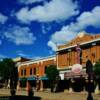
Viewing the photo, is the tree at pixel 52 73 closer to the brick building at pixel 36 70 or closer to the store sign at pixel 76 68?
the store sign at pixel 76 68

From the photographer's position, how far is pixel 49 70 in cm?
6353

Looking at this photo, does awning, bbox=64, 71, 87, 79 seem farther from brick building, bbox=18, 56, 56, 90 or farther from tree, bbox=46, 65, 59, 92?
brick building, bbox=18, 56, 56, 90

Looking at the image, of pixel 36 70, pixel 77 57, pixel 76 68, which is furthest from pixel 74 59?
pixel 36 70

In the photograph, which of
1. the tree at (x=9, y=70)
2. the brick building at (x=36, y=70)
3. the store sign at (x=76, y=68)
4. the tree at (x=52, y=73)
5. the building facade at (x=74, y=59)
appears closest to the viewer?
the tree at (x=9, y=70)

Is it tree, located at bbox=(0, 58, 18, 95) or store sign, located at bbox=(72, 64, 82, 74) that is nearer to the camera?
tree, located at bbox=(0, 58, 18, 95)

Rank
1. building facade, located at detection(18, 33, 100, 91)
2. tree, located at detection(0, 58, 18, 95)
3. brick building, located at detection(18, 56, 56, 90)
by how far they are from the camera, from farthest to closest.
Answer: brick building, located at detection(18, 56, 56, 90) < building facade, located at detection(18, 33, 100, 91) < tree, located at detection(0, 58, 18, 95)

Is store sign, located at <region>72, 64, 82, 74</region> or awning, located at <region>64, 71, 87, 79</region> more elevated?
store sign, located at <region>72, 64, 82, 74</region>

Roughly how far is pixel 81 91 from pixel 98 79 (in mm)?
7177

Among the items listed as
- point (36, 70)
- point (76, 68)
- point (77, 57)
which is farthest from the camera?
point (36, 70)

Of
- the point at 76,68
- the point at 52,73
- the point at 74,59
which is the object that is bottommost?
the point at 52,73

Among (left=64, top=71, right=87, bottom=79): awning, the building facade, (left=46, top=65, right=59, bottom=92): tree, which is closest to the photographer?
(left=64, top=71, right=87, bottom=79): awning

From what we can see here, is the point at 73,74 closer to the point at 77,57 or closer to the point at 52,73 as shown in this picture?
the point at 77,57

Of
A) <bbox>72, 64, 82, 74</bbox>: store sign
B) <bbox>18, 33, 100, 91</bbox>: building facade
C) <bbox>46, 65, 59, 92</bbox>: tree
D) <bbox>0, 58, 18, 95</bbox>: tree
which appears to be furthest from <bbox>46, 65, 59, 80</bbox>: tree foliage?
<bbox>0, 58, 18, 95</bbox>: tree

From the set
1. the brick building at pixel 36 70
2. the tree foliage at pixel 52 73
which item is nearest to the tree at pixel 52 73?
the tree foliage at pixel 52 73
